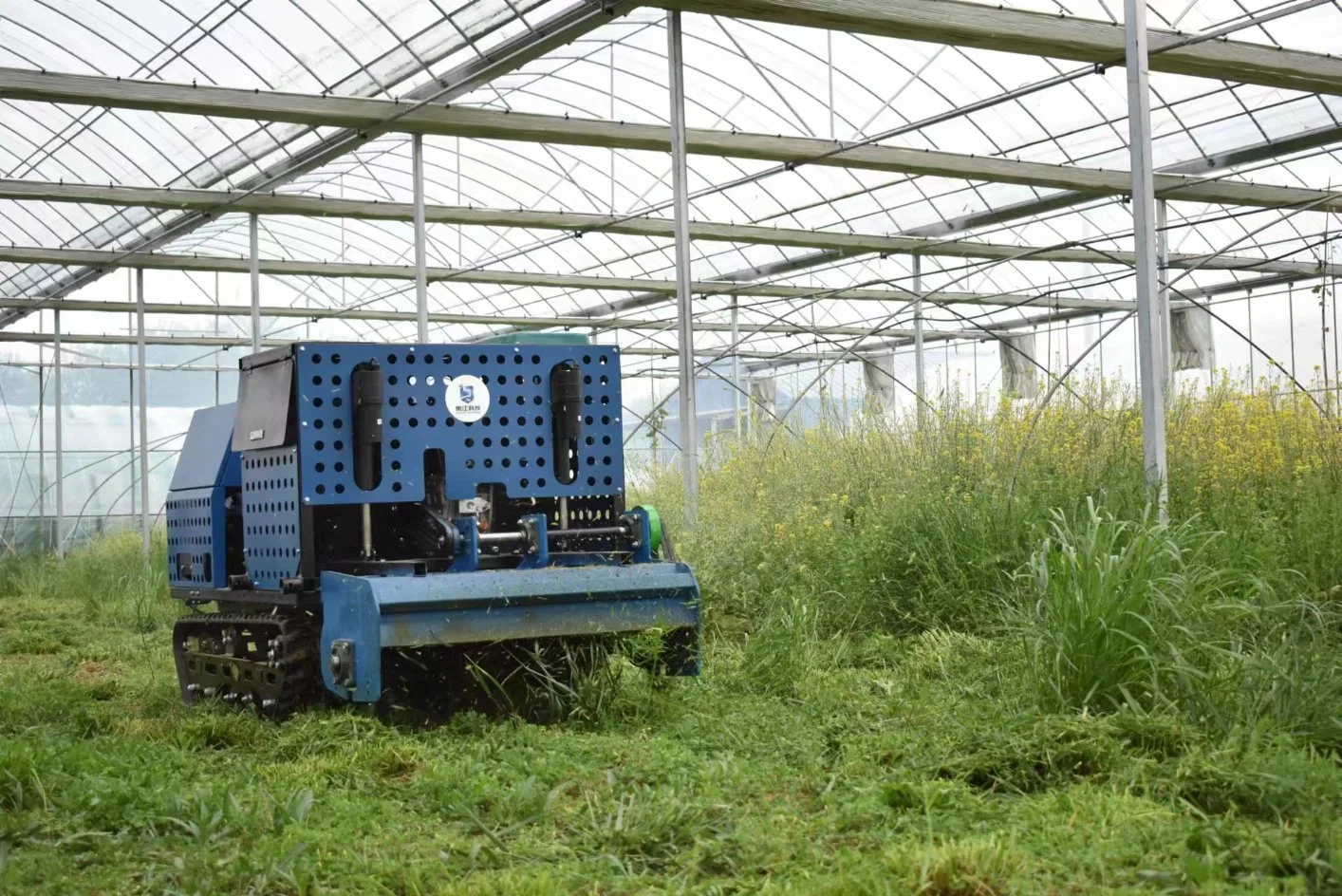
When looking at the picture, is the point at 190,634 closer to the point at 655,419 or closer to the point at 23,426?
the point at 655,419

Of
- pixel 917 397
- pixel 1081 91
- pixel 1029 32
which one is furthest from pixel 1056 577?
pixel 1081 91

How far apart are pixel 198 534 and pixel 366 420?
1769 millimetres

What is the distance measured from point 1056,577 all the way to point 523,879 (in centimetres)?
249

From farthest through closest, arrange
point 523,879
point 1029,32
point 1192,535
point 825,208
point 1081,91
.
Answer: point 825,208
point 1081,91
point 1029,32
point 1192,535
point 523,879

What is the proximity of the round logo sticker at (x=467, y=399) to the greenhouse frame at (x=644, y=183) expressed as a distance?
3627 mm

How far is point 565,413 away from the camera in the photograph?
5.90 metres

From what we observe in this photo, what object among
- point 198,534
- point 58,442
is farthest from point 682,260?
point 58,442

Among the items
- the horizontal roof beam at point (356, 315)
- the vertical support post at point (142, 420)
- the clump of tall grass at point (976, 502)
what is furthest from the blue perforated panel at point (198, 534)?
the horizontal roof beam at point (356, 315)

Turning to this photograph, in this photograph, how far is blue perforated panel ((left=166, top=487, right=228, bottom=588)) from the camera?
6.60 meters

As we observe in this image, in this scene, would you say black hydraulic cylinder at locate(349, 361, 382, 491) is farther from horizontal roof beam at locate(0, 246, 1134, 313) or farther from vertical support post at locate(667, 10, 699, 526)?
horizontal roof beam at locate(0, 246, 1134, 313)

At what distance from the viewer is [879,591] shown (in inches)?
293

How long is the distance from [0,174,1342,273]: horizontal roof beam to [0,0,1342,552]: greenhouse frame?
5cm

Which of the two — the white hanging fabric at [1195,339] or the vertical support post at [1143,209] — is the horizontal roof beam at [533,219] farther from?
the vertical support post at [1143,209]

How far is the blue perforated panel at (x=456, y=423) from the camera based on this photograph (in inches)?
220
